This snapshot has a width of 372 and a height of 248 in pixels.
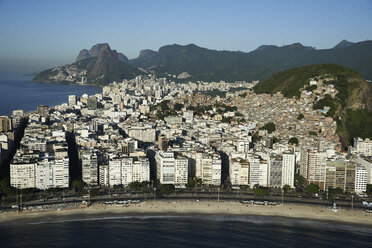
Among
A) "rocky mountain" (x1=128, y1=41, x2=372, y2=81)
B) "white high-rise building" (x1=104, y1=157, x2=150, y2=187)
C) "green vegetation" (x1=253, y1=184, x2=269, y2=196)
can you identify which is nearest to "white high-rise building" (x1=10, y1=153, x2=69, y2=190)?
"white high-rise building" (x1=104, y1=157, x2=150, y2=187)

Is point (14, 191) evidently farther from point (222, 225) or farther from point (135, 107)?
point (135, 107)

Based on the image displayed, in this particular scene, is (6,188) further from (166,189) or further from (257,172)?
(257,172)

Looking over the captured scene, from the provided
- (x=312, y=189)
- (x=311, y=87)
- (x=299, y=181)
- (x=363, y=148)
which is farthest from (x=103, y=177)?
(x=311, y=87)

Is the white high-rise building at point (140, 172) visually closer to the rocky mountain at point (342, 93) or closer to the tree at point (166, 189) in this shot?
the tree at point (166, 189)

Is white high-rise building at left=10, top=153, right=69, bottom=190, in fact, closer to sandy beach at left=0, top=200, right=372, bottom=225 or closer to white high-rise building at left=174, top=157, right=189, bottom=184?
sandy beach at left=0, top=200, right=372, bottom=225

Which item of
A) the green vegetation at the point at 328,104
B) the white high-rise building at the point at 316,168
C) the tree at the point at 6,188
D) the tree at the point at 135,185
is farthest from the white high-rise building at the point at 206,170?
the green vegetation at the point at 328,104

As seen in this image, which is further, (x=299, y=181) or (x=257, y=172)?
(x=299, y=181)

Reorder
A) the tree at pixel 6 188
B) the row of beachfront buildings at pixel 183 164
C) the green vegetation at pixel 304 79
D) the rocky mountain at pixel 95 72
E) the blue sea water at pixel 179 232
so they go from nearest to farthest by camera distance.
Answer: the blue sea water at pixel 179 232
the tree at pixel 6 188
the row of beachfront buildings at pixel 183 164
the green vegetation at pixel 304 79
the rocky mountain at pixel 95 72
